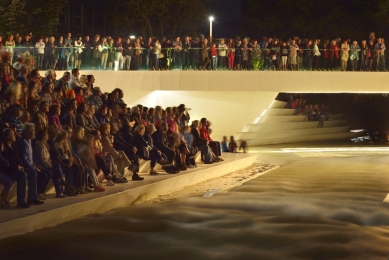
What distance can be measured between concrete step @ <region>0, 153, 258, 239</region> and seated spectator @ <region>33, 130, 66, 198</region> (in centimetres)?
20

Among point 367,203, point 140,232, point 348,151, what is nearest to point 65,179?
point 140,232

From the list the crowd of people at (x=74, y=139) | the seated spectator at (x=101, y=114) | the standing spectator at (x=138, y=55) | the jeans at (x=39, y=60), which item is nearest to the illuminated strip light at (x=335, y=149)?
the standing spectator at (x=138, y=55)

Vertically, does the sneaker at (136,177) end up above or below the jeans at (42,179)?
below

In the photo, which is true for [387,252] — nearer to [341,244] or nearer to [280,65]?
[341,244]

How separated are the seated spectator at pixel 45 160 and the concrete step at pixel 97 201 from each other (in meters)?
0.20

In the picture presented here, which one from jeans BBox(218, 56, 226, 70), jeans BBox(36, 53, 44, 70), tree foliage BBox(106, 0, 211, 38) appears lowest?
jeans BBox(36, 53, 44, 70)

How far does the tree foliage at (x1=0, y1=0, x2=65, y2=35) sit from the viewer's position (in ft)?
101

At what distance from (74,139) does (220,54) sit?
45.4ft

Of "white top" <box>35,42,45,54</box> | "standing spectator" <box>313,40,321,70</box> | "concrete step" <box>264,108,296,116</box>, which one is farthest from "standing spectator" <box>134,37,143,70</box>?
"standing spectator" <box>313,40,321,70</box>

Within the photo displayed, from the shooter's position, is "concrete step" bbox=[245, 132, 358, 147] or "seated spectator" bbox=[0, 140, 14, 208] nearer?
"seated spectator" bbox=[0, 140, 14, 208]

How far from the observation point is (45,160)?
10.4 meters

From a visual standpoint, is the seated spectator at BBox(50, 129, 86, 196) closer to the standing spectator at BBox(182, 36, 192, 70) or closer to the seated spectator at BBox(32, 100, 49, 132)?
the seated spectator at BBox(32, 100, 49, 132)

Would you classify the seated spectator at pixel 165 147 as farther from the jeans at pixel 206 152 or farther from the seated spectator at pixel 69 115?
the seated spectator at pixel 69 115

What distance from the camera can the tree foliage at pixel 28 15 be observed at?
30844mm
